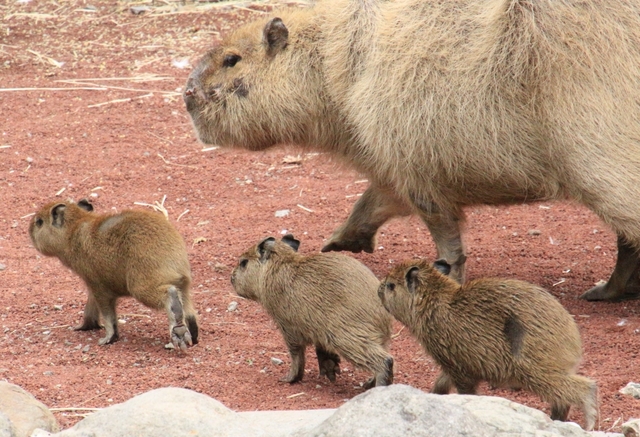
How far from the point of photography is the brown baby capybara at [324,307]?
4.55m

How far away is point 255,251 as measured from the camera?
5.06 metres

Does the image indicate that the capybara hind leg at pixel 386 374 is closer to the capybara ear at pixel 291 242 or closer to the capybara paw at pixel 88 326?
the capybara ear at pixel 291 242

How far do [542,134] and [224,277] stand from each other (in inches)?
89.4

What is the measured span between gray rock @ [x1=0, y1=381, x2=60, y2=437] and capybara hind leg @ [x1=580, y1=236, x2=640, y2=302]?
334cm

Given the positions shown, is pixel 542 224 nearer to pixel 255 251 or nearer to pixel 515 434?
pixel 255 251

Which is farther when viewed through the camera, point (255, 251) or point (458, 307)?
point (255, 251)

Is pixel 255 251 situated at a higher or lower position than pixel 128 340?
higher

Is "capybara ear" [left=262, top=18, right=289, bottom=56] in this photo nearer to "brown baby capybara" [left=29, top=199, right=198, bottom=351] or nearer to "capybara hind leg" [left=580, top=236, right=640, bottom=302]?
"brown baby capybara" [left=29, top=199, right=198, bottom=351]

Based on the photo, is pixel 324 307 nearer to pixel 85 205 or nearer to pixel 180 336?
pixel 180 336

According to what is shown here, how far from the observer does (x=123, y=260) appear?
17.4 ft

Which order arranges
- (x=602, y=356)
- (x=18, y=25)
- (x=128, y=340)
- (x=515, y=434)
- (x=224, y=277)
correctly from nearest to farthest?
(x=515, y=434) < (x=602, y=356) < (x=128, y=340) < (x=224, y=277) < (x=18, y=25)

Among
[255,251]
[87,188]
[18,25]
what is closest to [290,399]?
[255,251]

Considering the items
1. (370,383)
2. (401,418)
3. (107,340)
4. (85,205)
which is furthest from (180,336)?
(401,418)

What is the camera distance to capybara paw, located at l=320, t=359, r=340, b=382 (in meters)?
4.87
